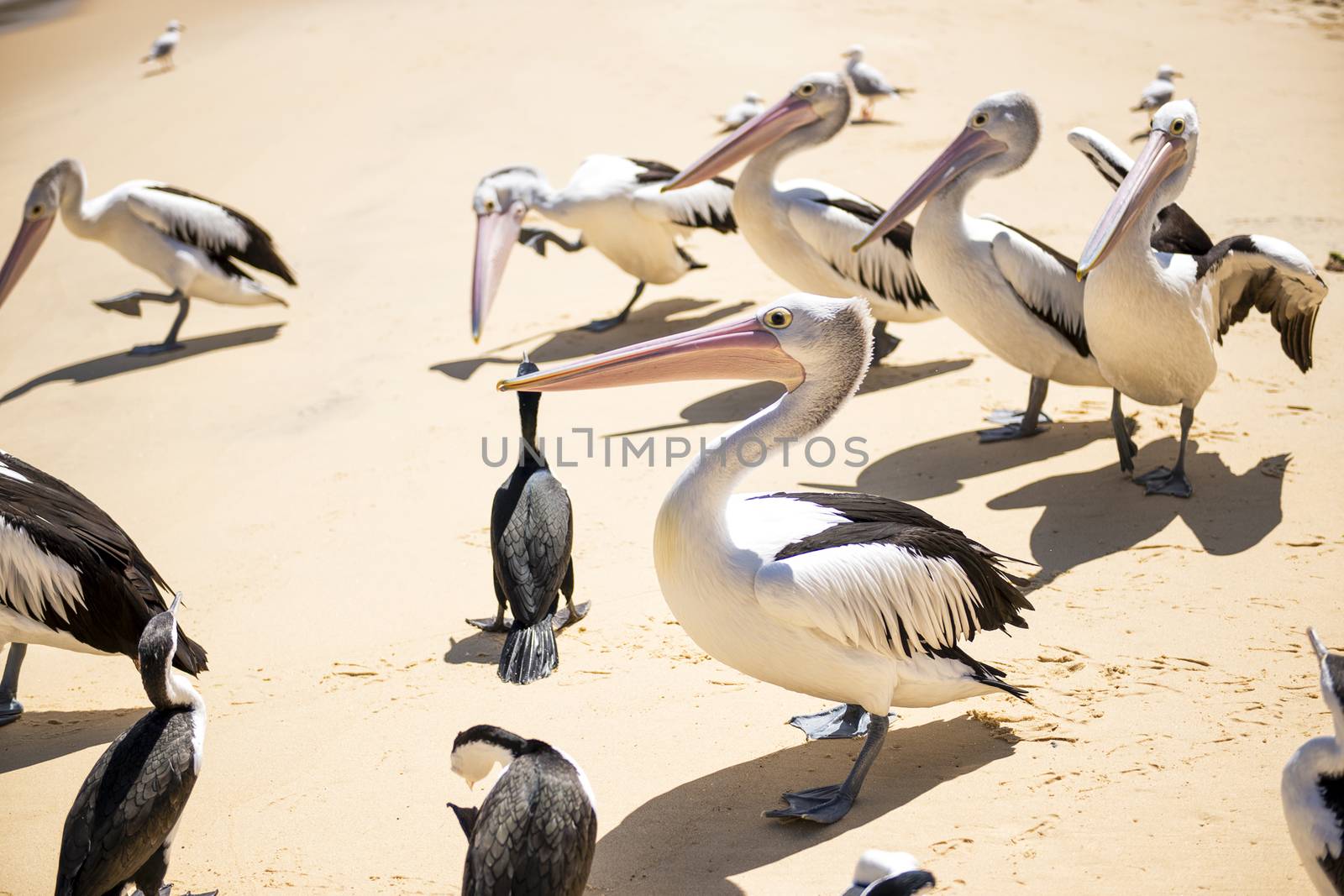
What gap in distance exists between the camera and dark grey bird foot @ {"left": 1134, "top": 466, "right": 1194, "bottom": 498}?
16.6 ft

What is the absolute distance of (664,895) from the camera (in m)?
3.04

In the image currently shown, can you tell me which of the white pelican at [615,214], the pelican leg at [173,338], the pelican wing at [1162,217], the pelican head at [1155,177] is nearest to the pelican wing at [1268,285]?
the pelican wing at [1162,217]

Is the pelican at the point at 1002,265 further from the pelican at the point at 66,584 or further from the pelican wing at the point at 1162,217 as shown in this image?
the pelican at the point at 66,584

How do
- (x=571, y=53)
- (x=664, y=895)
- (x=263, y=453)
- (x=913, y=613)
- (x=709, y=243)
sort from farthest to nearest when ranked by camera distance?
(x=571, y=53) → (x=709, y=243) → (x=263, y=453) → (x=913, y=613) → (x=664, y=895)

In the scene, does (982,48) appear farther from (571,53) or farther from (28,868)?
(28,868)

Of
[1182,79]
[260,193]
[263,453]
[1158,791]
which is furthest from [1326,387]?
[260,193]

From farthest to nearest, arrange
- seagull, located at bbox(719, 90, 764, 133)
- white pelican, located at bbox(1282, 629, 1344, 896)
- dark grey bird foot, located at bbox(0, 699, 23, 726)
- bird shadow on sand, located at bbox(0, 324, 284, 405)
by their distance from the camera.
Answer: seagull, located at bbox(719, 90, 764, 133), bird shadow on sand, located at bbox(0, 324, 284, 405), dark grey bird foot, located at bbox(0, 699, 23, 726), white pelican, located at bbox(1282, 629, 1344, 896)

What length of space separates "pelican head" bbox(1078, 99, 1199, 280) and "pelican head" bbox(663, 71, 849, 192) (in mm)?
2482

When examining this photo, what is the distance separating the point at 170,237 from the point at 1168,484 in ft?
22.9

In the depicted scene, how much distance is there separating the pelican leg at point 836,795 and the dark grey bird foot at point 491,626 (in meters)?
1.56

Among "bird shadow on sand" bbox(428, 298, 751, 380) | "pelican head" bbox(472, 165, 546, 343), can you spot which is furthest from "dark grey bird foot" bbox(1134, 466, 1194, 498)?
"pelican head" bbox(472, 165, 546, 343)

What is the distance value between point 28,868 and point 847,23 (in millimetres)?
14023

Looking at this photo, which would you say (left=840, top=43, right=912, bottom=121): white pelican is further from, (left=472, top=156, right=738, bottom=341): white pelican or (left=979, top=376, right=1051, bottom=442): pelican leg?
(left=979, top=376, right=1051, bottom=442): pelican leg

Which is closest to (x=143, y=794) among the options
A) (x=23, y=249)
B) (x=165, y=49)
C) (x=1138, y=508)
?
(x=1138, y=508)
